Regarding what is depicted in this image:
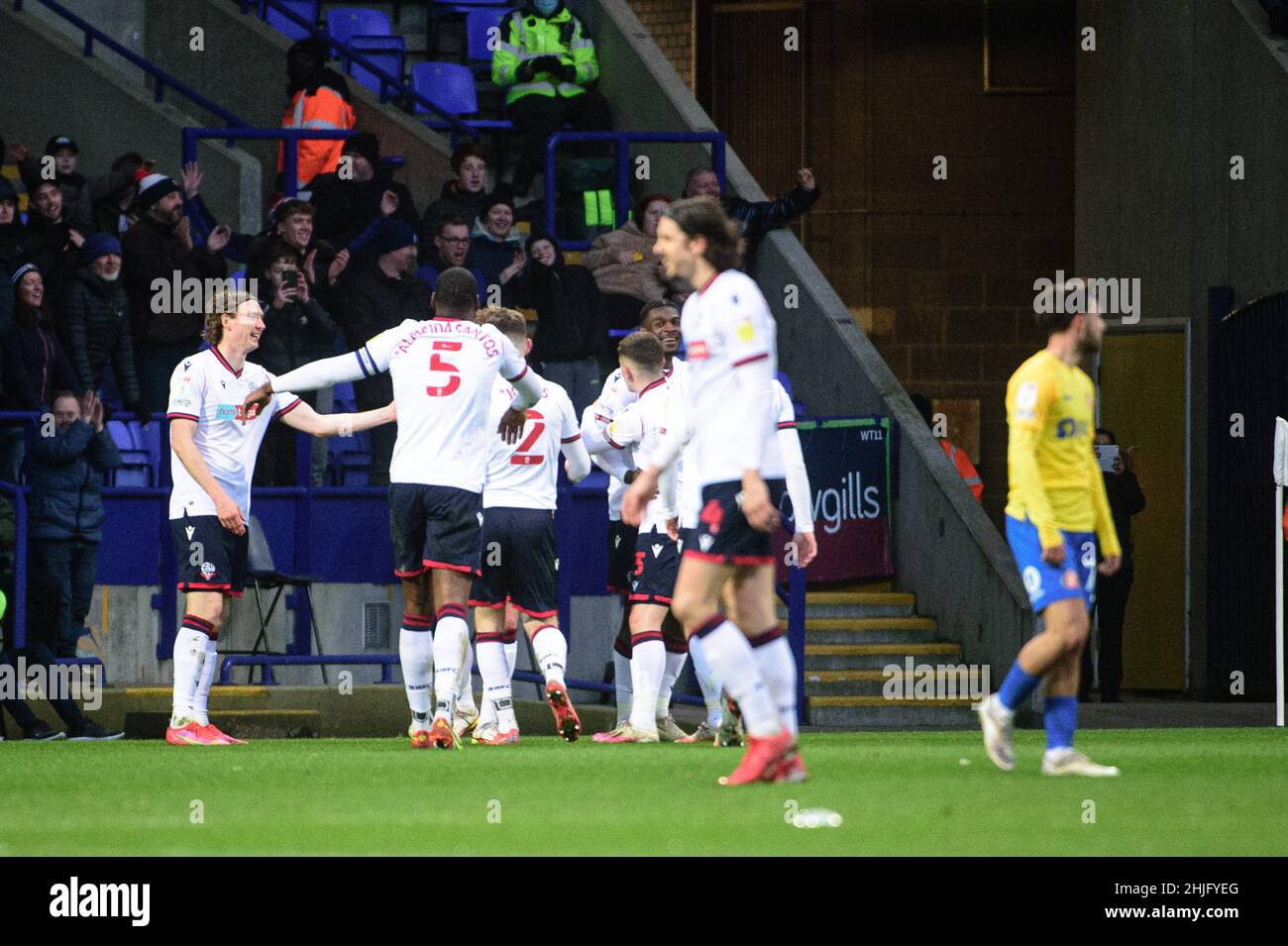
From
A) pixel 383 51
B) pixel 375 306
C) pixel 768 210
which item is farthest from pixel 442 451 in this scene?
pixel 383 51

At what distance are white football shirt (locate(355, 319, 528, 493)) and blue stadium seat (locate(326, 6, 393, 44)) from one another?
42.9 ft

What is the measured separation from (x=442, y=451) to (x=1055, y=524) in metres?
3.49

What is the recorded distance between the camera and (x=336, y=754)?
1126 centimetres

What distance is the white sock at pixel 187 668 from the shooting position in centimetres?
1225

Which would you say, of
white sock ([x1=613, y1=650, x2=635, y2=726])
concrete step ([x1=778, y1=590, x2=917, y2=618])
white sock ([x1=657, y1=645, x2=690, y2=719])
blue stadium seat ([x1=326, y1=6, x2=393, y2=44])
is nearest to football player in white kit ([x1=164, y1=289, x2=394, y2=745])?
white sock ([x1=657, y1=645, x2=690, y2=719])

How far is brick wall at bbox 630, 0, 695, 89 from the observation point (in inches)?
1061

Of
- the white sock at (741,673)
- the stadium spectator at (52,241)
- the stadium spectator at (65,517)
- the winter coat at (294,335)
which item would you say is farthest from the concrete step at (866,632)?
the white sock at (741,673)

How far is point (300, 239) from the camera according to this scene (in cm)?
1811

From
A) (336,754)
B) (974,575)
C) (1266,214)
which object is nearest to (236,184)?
(974,575)

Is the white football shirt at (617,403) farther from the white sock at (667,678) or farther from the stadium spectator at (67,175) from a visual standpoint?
the stadium spectator at (67,175)

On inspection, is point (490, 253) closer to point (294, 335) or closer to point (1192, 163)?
point (294, 335)

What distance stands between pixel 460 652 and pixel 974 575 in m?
6.93
